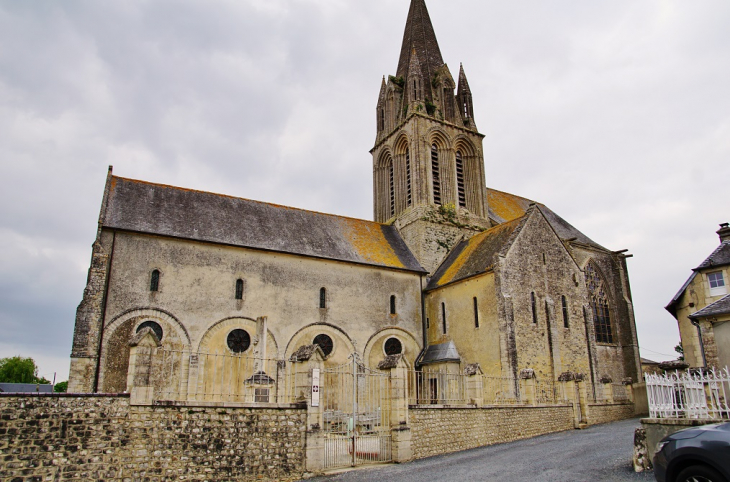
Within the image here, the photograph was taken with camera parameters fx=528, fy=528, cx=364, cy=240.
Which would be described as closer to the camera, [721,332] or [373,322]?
[721,332]

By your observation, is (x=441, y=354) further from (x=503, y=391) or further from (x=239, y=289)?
(x=239, y=289)

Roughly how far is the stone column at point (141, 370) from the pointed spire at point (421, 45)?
79.2 feet

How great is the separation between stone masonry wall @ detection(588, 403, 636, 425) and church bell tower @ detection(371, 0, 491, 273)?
976 centimetres

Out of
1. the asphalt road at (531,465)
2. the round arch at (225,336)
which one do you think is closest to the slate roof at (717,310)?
the asphalt road at (531,465)

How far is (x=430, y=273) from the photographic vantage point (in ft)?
85.7

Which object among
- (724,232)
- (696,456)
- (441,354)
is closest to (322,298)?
(441,354)

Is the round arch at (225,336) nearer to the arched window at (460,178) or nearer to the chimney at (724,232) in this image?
the arched window at (460,178)

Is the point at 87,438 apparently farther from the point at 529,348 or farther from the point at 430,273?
the point at 430,273

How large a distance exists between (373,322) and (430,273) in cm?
465

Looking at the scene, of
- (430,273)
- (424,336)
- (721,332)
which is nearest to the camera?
(721,332)

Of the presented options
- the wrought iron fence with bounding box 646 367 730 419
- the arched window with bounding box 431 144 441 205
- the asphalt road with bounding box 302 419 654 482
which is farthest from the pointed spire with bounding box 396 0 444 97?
the wrought iron fence with bounding box 646 367 730 419

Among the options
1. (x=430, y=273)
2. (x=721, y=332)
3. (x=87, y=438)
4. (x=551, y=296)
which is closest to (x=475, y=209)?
(x=430, y=273)

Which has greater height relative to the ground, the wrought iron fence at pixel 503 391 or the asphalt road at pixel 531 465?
the wrought iron fence at pixel 503 391

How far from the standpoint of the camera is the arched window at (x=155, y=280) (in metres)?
18.9
